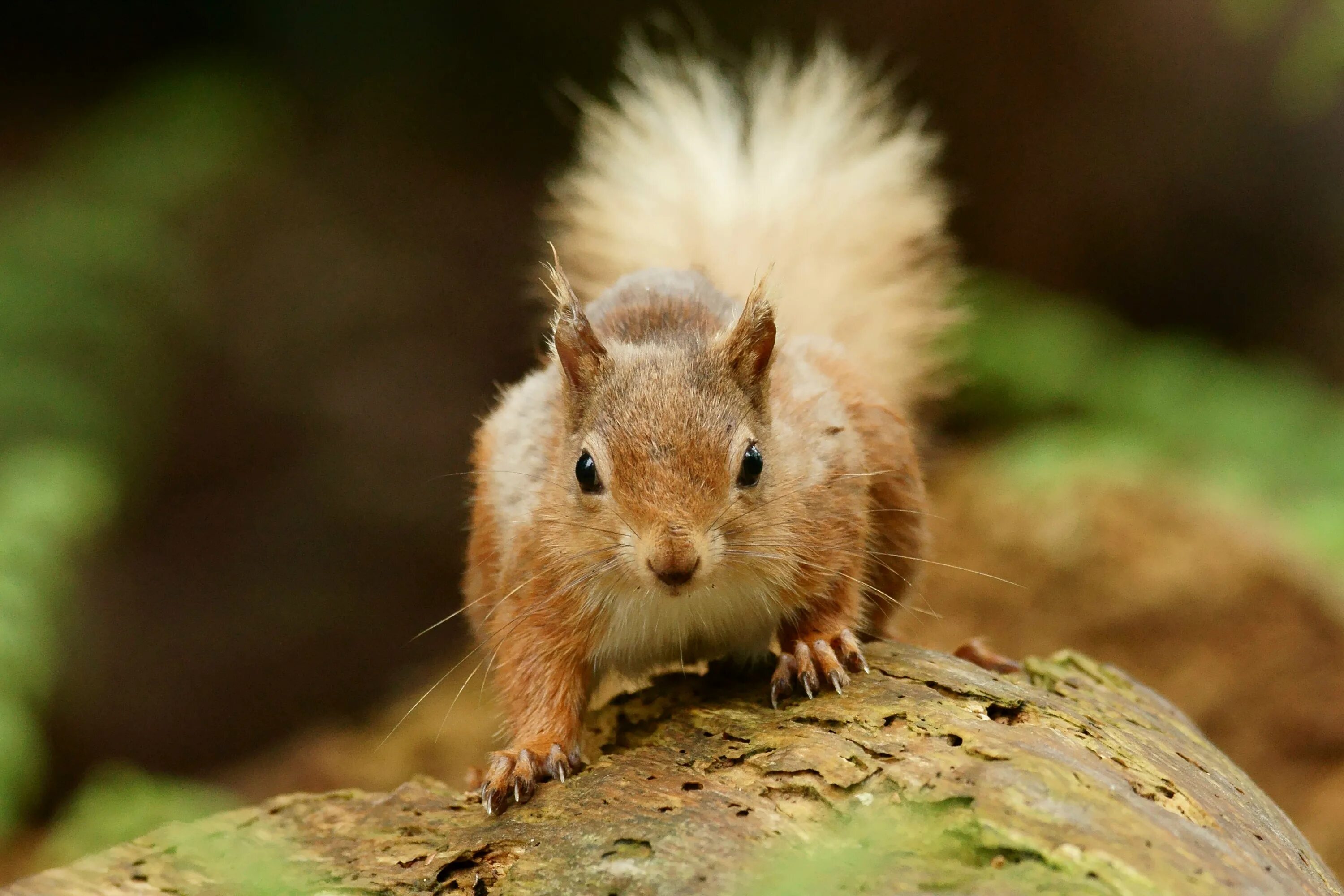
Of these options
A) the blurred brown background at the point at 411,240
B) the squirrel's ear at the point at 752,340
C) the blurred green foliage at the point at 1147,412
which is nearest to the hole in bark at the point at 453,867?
the squirrel's ear at the point at 752,340

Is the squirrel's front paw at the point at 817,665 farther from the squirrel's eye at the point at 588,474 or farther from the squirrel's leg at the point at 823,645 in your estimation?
the squirrel's eye at the point at 588,474

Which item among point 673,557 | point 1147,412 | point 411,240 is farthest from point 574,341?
point 411,240

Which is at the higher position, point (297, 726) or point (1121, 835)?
point (1121, 835)

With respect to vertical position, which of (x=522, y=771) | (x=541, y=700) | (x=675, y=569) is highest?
(x=675, y=569)

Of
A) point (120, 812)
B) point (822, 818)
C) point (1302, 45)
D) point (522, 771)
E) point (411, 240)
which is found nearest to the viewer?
point (822, 818)

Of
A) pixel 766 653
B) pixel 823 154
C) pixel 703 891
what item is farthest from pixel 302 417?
pixel 703 891

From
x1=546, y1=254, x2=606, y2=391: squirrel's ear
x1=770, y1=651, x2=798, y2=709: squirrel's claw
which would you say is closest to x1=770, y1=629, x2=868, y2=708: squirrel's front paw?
x1=770, y1=651, x2=798, y2=709: squirrel's claw

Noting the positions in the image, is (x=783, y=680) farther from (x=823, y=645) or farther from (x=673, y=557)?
(x=673, y=557)

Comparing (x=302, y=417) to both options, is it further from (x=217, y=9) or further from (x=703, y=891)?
(x=703, y=891)
